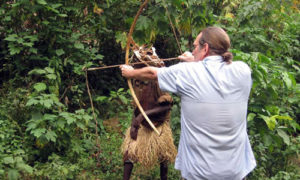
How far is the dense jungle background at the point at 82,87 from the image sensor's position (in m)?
3.66

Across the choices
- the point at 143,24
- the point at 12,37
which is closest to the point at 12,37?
the point at 12,37

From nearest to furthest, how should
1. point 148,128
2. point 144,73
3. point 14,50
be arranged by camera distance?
point 144,73 < point 148,128 < point 14,50

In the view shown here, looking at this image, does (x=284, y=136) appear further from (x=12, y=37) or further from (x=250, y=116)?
(x=12, y=37)

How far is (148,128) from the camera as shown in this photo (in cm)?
352

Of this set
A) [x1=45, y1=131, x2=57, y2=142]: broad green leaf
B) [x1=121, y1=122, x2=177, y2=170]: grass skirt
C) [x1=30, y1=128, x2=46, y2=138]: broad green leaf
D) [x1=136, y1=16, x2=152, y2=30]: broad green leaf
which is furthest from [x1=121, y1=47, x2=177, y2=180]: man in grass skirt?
[x1=30, y1=128, x2=46, y2=138]: broad green leaf

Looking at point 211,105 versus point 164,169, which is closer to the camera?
point 211,105

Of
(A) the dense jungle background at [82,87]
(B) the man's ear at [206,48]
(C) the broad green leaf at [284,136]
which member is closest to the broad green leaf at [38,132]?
(A) the dense jungle background at [82,87]

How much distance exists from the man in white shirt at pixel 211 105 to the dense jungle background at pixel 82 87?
121 cm

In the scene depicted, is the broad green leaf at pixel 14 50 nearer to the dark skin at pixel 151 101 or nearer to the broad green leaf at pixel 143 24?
the broad green leaf at pixel 143 24

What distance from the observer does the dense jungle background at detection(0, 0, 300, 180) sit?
3.66 m

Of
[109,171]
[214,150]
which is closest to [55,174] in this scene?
[109,171]

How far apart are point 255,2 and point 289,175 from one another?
2220mm

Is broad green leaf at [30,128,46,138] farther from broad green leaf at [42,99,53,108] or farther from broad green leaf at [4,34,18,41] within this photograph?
broad green leaf at [4,34,18,41]

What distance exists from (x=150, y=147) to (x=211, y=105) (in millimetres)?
1400
